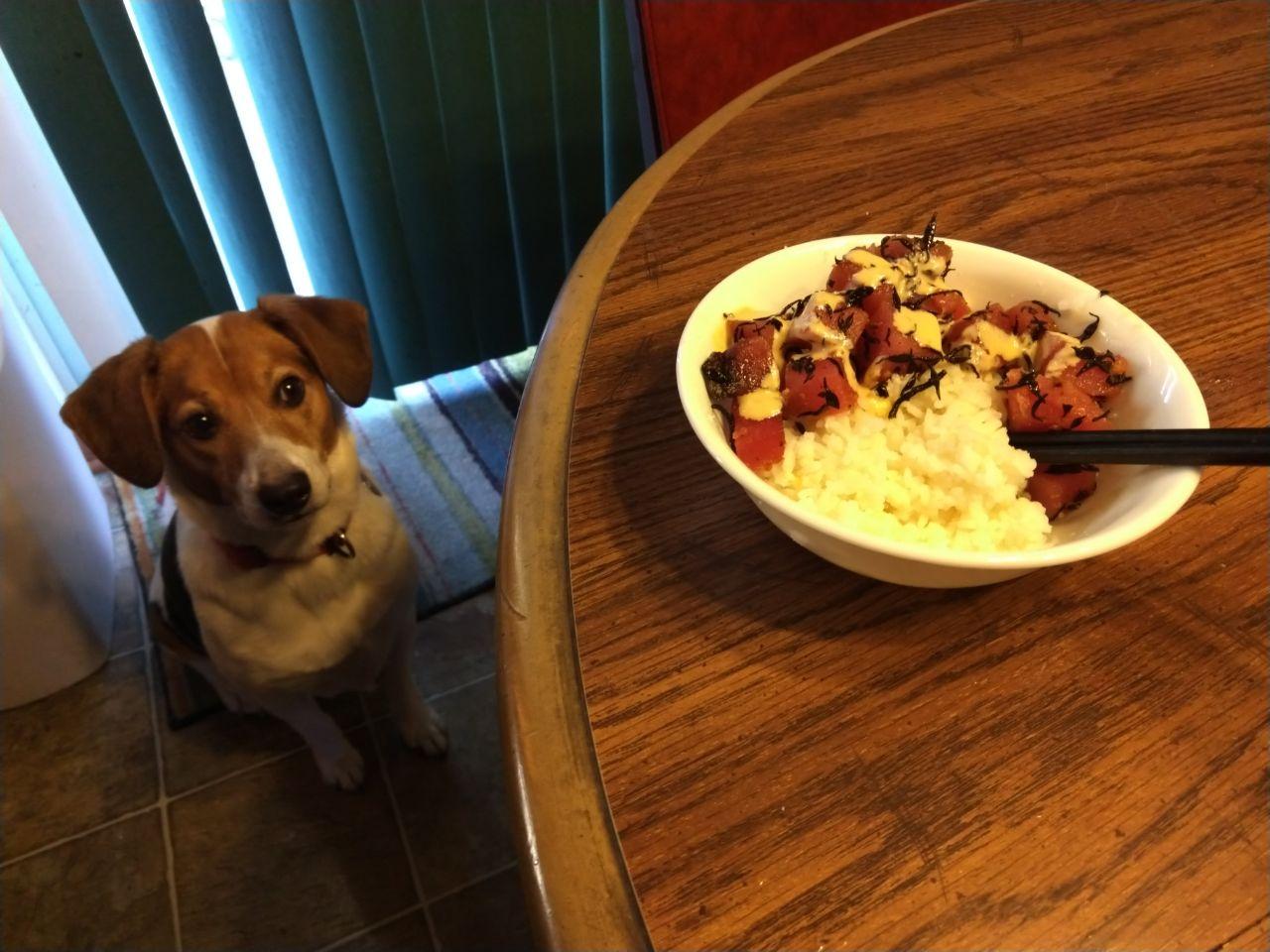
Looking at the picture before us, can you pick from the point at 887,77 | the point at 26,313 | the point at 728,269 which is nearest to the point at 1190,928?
the point at 728,269

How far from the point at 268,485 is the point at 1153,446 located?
0.85 m

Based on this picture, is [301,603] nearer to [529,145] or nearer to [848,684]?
[848,684]

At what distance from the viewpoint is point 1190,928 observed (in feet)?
1.23

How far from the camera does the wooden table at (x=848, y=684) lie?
0.38 meters

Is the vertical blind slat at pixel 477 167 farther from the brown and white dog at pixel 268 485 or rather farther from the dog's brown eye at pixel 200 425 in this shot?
the dog's brown eye at pixel 200 425

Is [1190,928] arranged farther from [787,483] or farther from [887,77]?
[887,77]

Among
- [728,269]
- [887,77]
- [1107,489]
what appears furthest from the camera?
[887,77]

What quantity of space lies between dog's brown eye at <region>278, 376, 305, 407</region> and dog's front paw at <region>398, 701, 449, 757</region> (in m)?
0.56

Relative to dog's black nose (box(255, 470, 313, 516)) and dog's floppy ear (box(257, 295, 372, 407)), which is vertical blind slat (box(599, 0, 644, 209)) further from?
dog's black nose (box(255, 470, 313, 516))

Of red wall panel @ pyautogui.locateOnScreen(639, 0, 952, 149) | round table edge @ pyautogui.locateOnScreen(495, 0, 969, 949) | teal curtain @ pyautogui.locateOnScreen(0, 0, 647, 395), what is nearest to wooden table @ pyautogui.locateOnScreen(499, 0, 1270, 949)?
round table edge @ pyautogui.locateOnScreen(495, 0, 969, 949)

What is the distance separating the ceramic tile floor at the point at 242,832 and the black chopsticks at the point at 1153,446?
3.40 ft

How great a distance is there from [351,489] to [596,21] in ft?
3.44

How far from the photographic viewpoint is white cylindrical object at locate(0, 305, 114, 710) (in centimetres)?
125

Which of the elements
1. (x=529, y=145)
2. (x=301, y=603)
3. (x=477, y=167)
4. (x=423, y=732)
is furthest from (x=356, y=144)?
(x=423, y=732)
